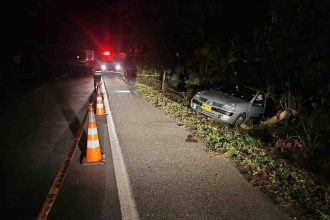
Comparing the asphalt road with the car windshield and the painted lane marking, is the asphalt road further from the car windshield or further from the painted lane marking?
the car windshield

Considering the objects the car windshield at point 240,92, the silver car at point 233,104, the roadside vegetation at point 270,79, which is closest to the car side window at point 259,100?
the silver car at point 233,104

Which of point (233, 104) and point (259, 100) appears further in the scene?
point (259, 100)

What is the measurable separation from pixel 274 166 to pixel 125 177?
2.81 m

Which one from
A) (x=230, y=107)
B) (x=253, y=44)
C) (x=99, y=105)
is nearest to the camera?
(x=99, y=105)

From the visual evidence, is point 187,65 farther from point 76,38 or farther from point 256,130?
point 76,38

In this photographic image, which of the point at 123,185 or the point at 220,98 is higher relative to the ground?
the point at 220,98

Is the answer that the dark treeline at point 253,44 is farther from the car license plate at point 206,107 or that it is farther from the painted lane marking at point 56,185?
the painted lane marking at point 56,185

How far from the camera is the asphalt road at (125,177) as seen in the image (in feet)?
15.6

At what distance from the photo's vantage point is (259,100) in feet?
40.8

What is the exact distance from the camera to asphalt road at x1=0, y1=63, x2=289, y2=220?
15.6 feet

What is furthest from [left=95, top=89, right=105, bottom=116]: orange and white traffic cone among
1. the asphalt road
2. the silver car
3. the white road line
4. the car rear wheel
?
the car rear wheel

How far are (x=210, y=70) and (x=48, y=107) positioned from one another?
744cm

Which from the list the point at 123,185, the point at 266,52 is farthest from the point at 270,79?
the point at 123,185

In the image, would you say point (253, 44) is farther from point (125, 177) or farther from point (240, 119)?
point (125, 177)
